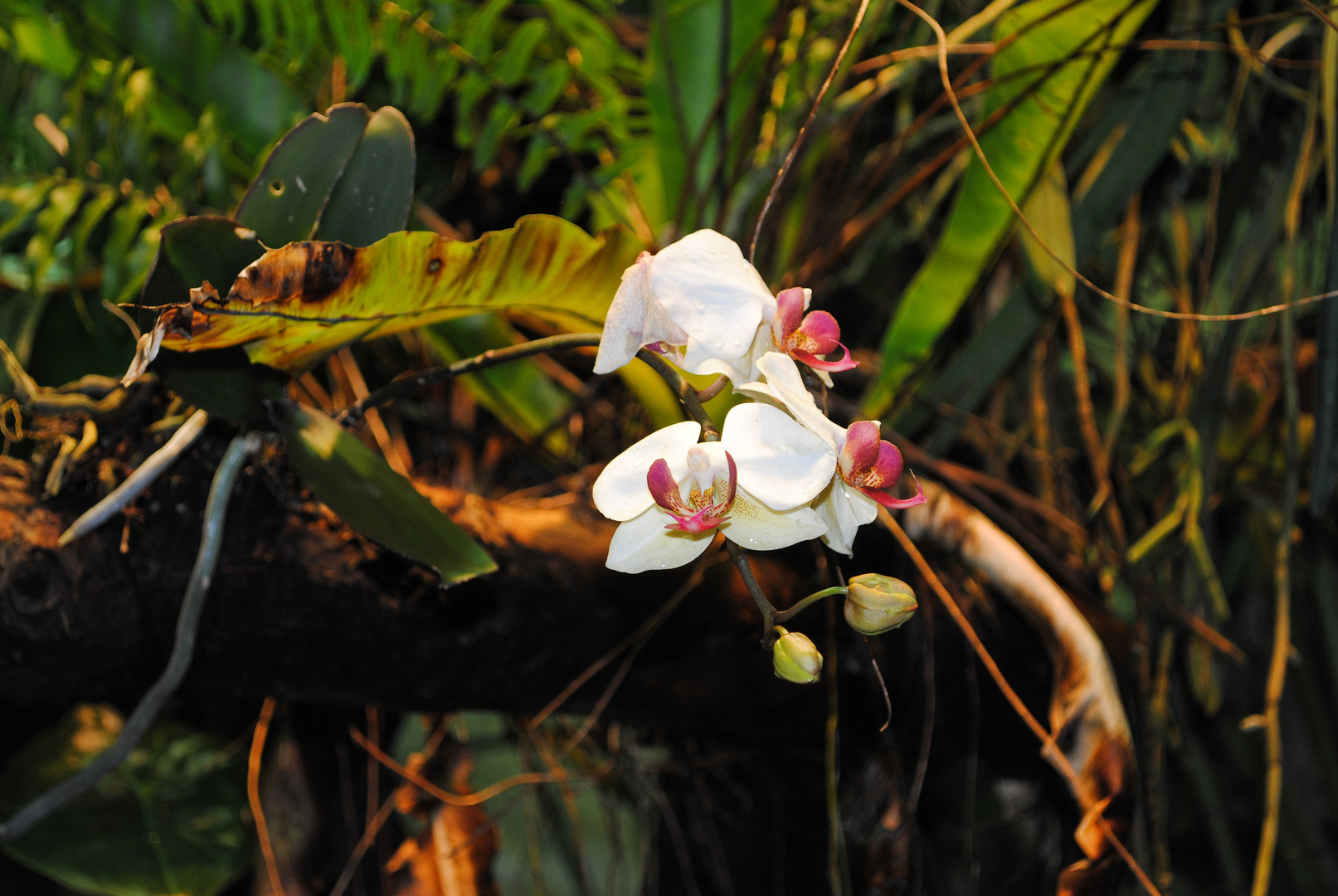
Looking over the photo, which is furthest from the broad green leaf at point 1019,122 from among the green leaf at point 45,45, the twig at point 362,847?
the green leaf at point 45,45

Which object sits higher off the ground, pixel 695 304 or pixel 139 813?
pixel 695 304

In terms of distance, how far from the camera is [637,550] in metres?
0.27

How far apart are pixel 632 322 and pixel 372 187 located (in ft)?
0.66

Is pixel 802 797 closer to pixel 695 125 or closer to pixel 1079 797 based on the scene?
pixel 1079 797

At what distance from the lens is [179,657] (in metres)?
0.43

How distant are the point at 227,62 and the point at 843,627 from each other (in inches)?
31.4

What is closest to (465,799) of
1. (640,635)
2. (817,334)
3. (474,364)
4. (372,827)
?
(372,827)

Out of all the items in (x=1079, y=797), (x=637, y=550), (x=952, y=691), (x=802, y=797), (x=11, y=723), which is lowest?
(x=11, y=723)

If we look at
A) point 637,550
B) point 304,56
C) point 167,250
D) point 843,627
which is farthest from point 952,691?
point 304,56

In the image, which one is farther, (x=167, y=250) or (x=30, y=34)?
(x=30, y=34)

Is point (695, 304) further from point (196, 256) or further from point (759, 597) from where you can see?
point (196, 256)

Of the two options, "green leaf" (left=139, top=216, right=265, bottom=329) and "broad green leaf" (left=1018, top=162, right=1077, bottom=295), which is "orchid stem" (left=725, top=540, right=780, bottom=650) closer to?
"green leaf" (left=139, top=216, right=265, bottom=329)

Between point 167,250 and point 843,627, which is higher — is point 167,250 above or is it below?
above

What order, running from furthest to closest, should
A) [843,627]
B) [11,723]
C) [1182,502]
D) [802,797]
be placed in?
[11,723] < [802,797] < [1182,502] < [843,627]
